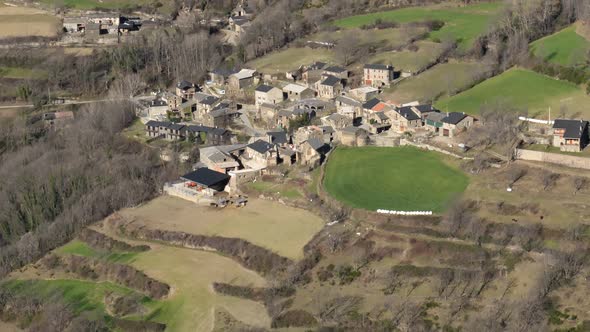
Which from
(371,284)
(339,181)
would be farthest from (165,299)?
(339,181)

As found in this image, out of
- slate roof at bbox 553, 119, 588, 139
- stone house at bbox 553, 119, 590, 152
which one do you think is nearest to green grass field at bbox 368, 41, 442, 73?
slate roof at bbox 553, 119, 588, 139

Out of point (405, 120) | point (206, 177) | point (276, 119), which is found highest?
point (405, 120)

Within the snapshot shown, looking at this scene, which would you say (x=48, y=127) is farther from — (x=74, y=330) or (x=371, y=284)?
(x=371, y=284)

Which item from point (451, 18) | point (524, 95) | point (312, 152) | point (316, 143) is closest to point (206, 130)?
point (316, 143)

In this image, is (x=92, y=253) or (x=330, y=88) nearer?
(x=92, y=253)

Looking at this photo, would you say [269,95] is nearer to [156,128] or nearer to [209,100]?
[209,100]

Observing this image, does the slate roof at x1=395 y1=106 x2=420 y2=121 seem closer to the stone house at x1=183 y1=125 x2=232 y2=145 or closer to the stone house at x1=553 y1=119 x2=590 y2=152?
the stone house at x1=553 y1=119 x2=590 y2=152
